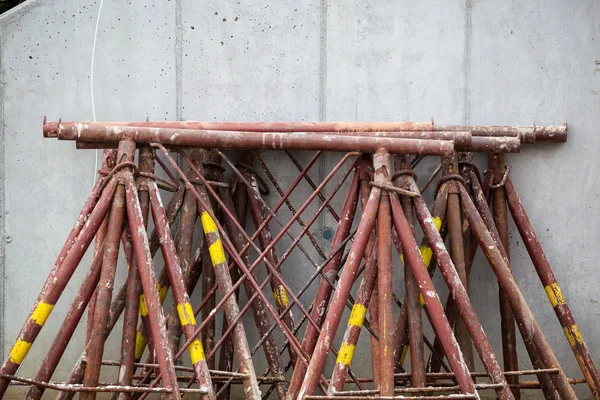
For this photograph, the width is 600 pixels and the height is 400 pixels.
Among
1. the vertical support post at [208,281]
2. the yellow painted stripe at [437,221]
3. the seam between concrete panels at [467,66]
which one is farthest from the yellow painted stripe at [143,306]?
the seam between concrete panels at [467,66]

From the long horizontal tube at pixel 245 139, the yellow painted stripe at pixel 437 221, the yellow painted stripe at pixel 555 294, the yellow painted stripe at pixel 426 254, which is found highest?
the long horizontal tube at pixel 245 139

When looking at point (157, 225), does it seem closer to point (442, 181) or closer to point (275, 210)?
point (275, 210)

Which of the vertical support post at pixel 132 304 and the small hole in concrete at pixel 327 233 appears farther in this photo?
the small hole in concrete at pixel 327 233

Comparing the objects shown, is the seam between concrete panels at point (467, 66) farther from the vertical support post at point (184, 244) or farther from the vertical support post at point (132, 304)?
the vertical support post at point (132, 304)

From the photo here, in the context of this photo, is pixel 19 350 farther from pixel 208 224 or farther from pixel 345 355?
pixel 345 355

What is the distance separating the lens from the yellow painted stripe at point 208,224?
630 centimetres

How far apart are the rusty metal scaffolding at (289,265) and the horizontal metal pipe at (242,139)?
0.01m

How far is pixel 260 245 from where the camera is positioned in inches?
275

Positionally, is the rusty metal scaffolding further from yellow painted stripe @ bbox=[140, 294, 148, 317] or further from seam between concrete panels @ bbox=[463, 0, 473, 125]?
seam between concrete panels @ bbox=[463, 0, 473, 125]

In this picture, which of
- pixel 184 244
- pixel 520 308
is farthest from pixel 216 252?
pixel 520 308

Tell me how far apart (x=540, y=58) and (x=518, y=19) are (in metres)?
0.37

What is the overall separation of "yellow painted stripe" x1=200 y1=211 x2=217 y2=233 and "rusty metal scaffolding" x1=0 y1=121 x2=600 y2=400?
11 mm

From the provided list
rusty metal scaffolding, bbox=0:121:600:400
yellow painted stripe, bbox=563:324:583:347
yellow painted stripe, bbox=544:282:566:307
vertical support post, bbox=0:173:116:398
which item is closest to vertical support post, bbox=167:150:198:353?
rusty metal scaffolding, bbox=0:121:600:400

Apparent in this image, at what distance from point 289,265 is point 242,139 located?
1.55 meters
